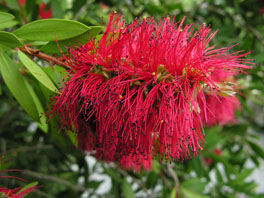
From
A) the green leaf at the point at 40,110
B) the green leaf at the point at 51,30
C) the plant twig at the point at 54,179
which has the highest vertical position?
the green leaf at the point at 51,30

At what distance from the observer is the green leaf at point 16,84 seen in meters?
0.70

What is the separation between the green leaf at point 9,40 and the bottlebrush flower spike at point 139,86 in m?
0.13

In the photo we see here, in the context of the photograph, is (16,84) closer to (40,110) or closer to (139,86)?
(40,110)

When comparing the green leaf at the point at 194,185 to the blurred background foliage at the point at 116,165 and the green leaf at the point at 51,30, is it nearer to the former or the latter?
the blurred background foliage at the point at 116,165

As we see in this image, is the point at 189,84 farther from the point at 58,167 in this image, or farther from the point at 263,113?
the point at 263,113

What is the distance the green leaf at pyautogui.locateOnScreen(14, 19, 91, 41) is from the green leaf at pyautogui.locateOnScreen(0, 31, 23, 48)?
50 millimetres

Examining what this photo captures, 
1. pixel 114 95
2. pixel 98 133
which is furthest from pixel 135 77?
pixel 98 133

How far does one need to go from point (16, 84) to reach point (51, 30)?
0.56ft

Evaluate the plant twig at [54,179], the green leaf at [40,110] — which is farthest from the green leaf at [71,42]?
the plant twig at [54,179]

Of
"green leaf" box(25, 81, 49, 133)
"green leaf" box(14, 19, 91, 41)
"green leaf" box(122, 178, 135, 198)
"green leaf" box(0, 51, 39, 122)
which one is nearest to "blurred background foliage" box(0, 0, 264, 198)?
"green leaf" box(122, 178, 135, 198)

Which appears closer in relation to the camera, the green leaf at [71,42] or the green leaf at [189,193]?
the green leaf at [71,42]

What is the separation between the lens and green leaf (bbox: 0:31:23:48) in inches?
Answer: 26.2

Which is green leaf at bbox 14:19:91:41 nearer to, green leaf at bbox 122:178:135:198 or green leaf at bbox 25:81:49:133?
green leaf at bbox 25:81:49:133

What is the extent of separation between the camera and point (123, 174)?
4.53ft
